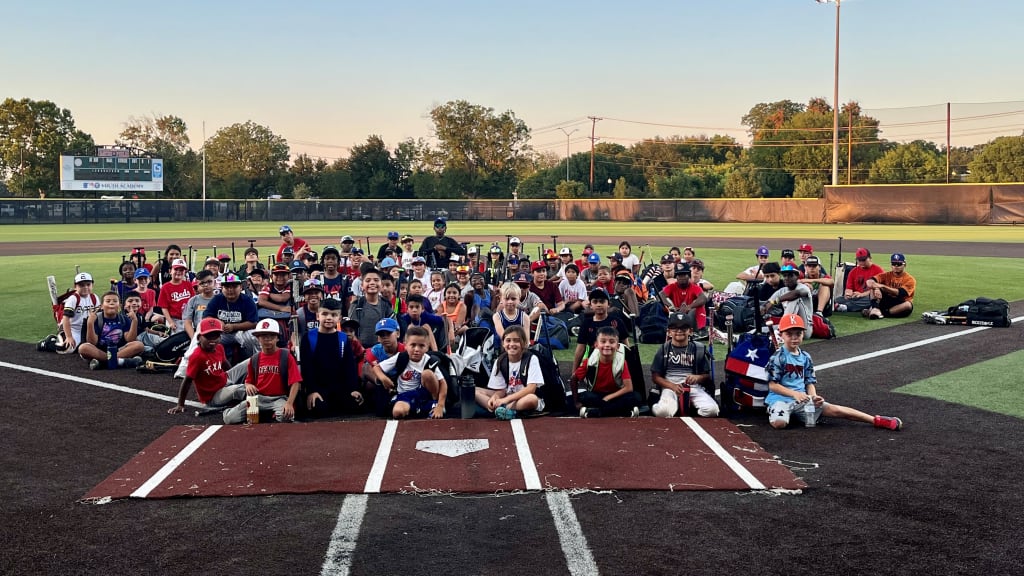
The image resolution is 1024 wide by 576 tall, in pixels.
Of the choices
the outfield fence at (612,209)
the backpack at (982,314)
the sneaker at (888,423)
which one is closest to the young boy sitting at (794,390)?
the sneaker at (888,423)

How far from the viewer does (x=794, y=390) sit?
30.1 ft

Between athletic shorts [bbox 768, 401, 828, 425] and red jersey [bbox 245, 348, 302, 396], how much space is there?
4973 millimetres

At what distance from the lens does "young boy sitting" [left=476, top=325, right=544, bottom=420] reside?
30.8ft

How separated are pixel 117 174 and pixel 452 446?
72.4 m

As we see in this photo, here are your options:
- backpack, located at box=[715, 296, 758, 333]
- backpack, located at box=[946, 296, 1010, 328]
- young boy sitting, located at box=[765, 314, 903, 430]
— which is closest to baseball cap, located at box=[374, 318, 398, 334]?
young boy sitting, located at box=[765, 314, 903, 430]

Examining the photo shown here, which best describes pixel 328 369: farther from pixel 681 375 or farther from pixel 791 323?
pixel 791 323

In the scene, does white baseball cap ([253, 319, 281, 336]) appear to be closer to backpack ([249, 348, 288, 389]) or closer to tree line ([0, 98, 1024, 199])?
backpack ([249, 348, 288, 389])

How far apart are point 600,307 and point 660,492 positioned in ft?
12.0

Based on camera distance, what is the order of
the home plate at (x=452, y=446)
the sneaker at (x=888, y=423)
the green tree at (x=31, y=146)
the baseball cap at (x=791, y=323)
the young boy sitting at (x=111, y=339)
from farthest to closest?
the green tree at (x=31, y=146) < the young boy sitting at (x=111, y=339) < the baseball cap at (x=791, y=323) < the sneaker at (x=888, y=423) < the home plate at (x=452, y=446)

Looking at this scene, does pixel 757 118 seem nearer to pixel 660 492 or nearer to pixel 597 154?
pixel 597 154

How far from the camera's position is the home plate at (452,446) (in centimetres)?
811

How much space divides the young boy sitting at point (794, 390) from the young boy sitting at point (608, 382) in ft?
4.75

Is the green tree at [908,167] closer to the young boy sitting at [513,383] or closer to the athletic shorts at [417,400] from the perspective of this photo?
the young boy sitting at [513,383]

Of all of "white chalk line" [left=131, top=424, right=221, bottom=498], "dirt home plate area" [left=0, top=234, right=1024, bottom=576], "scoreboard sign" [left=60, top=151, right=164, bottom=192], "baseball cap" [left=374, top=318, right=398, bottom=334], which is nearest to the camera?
Answer: "dirt home plate area" [left=0, top=234, right=1024, bottom=576]
